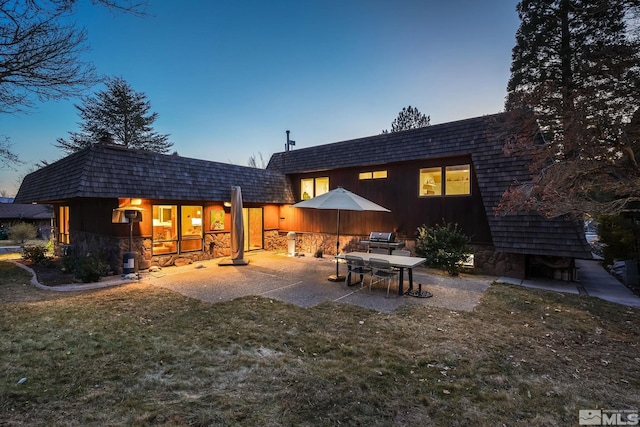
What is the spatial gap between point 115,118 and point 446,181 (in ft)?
78.4

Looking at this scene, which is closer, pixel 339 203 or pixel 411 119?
pixel 339 203

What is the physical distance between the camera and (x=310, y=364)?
3406 mm

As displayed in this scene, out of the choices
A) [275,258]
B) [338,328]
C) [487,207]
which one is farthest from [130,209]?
[487,207]

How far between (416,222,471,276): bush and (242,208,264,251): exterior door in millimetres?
7158

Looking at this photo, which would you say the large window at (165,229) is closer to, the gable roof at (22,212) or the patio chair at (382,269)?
the patio chair at (382,269)

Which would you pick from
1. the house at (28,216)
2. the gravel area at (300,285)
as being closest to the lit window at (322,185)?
the gravel area at (300,285)

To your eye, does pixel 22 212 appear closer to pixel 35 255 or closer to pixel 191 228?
pixel 35 255

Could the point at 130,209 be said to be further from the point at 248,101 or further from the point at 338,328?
the point at 248,101

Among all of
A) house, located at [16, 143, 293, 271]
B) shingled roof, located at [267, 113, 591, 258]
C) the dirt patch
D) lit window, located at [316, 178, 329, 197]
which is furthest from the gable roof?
shingled roof, located at [267, 113, 591, 258]

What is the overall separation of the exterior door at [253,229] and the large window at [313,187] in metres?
2.31

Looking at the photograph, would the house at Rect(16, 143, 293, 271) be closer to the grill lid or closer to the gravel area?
the gravel area

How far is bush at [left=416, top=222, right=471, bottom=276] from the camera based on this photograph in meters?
8.44

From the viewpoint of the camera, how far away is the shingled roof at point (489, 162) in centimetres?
736

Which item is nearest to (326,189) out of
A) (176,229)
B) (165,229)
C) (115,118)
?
(176,229)
